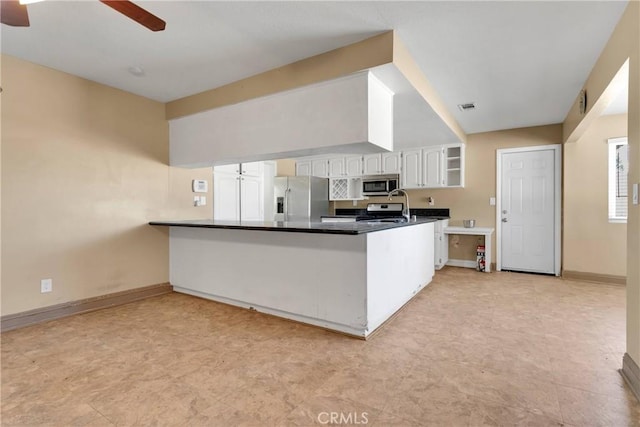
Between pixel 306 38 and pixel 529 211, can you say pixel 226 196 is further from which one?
pixel 529 211

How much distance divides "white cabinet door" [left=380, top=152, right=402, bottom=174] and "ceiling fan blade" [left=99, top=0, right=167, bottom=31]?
15.3ft

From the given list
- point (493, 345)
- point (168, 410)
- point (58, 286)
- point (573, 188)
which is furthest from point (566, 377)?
point (58, 286)

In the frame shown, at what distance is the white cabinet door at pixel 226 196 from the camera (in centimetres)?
455

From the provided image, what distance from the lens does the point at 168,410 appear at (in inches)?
64.1

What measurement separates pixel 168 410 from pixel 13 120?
9.55 feet

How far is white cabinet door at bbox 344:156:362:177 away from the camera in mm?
6133

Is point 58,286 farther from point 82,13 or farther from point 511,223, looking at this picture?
point 511,223

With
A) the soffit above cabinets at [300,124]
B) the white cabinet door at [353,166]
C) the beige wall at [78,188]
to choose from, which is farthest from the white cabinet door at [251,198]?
the white cabinet door at [353,166]

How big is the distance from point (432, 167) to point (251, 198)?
3154mm

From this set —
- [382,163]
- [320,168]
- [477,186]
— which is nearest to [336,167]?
[320,168]

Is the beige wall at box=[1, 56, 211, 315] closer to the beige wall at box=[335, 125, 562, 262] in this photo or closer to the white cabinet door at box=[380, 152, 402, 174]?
the white cabinet door at box=[380, 152, 402, 174]

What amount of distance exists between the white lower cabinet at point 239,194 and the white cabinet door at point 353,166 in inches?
65.9

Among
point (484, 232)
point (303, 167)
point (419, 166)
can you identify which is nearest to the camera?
point (484, 232)

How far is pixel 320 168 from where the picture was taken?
6586mm
